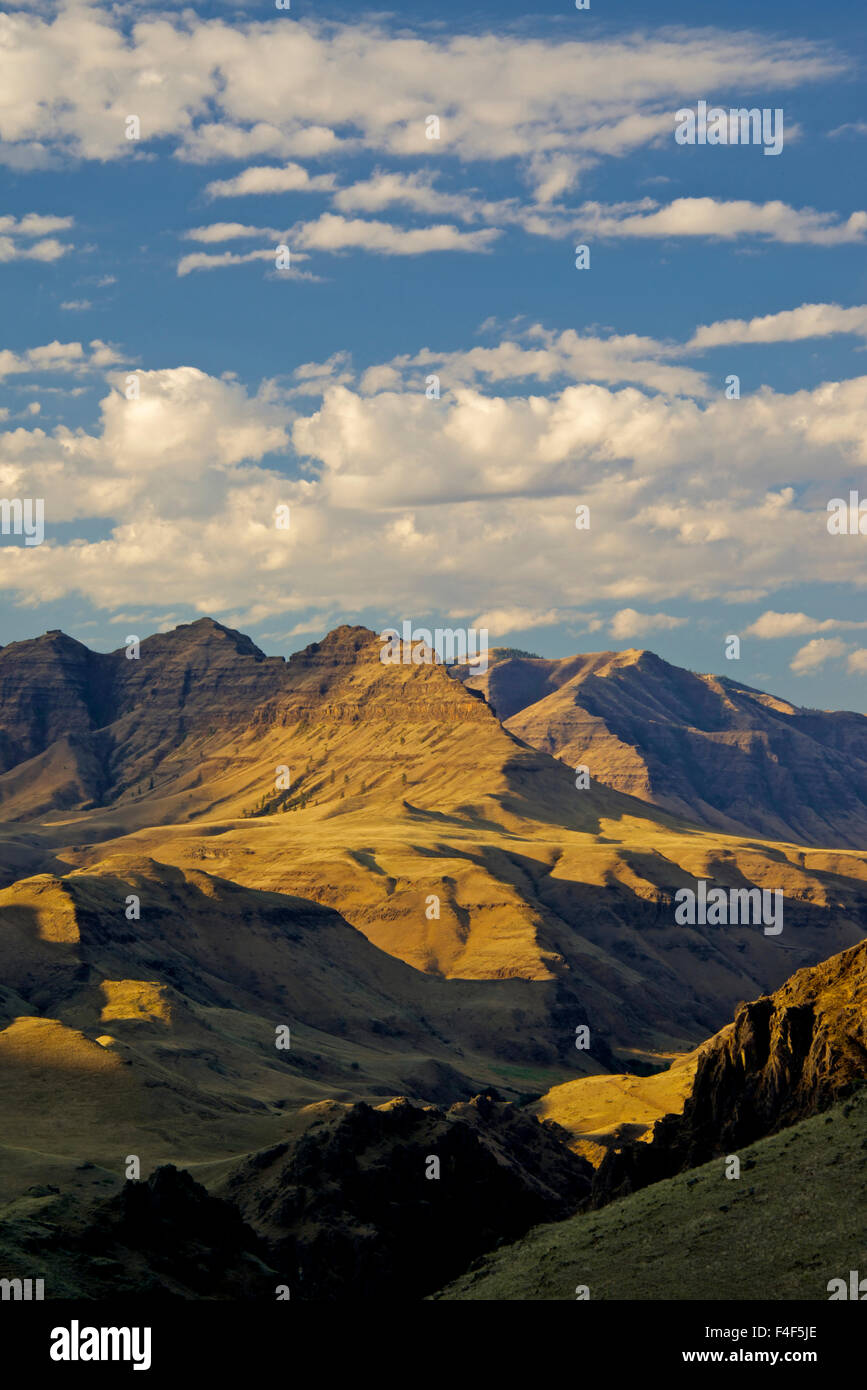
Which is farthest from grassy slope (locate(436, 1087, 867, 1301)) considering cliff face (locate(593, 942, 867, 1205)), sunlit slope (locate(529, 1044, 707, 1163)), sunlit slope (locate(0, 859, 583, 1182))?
sunlit slope (locate(529, 1044, 707, 1163))

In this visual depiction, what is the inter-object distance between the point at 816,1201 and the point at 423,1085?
4733 inches

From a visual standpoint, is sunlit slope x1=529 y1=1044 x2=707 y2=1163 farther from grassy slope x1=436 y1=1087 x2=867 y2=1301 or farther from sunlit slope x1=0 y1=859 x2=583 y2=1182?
grassy slope x1=436 y1=1087 x2=867 y2=1301

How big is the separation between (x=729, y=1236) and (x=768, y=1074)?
20.9m

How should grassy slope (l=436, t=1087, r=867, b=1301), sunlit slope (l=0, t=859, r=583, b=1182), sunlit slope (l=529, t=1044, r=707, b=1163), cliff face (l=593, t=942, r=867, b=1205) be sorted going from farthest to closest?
1. sunlit slope (l=529, t=1044, r=707, b=1163)
2. sunlit slope (l=0, t=859, r=583, b=1182)
3. cliff face (l=593, t=942, r=867, b=1205)
4. grassy slope (l=436, t=1087, r=867, b=1301)

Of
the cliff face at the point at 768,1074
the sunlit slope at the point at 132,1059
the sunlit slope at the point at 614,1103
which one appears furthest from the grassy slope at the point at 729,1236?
the sunlit slope at the point at 614,1103

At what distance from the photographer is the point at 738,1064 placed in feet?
278

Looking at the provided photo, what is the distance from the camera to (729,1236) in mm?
60906

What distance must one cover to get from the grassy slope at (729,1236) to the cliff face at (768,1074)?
17.0 feet

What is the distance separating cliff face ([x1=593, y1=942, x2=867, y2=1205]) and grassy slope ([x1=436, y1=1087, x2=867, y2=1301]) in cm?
517

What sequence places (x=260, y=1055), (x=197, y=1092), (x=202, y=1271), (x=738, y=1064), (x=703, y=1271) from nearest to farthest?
(x=703, y=1271)
(x=202, y=1271)
(x=738, y=1064)
(x=197, y=1092)
(x=260, y=1055)

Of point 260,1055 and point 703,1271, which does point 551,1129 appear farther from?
point 703,1271

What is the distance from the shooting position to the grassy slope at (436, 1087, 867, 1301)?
5609 centimetres

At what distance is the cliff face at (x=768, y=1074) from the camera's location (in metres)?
76.9
